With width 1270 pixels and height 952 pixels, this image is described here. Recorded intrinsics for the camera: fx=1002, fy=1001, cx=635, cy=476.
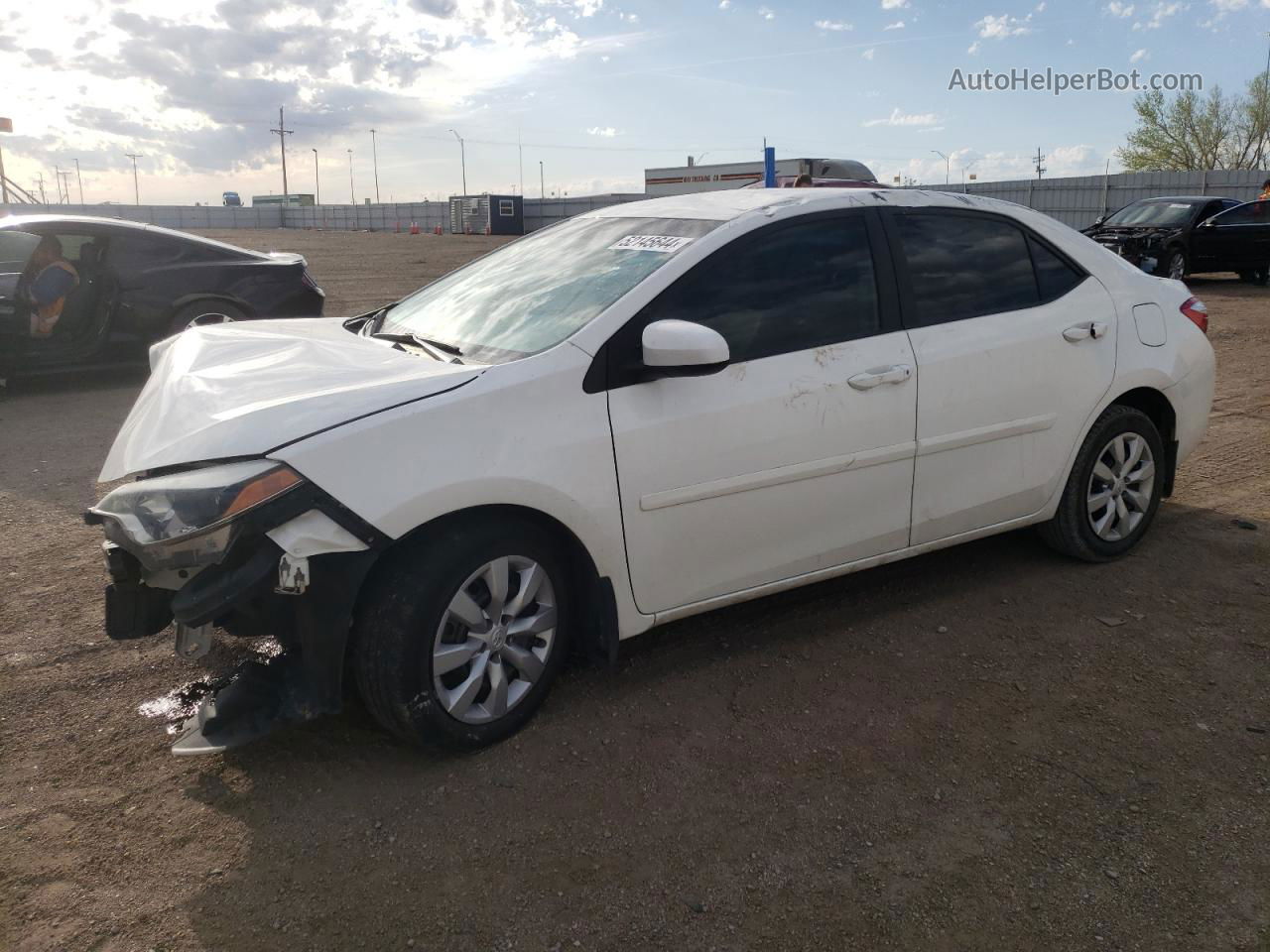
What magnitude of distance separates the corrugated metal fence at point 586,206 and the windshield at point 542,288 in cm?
148

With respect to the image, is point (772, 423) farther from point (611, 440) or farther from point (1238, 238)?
point (1238, 238)

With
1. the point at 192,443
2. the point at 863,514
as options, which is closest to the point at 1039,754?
the point at 863,514

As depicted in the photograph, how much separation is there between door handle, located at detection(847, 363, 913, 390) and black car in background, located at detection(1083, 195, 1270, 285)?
15.4 m

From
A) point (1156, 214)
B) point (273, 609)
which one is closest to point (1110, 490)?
point (273, 609)

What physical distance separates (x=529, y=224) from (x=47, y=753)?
158 ft

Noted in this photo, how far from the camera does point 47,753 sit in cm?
315

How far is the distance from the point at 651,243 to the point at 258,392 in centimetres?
148

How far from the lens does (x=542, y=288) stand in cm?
373

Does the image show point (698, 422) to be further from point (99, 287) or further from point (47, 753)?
point (99, 287)

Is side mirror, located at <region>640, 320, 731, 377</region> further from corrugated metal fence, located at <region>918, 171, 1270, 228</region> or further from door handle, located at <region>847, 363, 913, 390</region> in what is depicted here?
corrugated metal fence, located at <region>918, 171, 1270, 228</region>

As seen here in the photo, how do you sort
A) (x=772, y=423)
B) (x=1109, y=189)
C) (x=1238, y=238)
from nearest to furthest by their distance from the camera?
1. (x=772, y=423)
2. (x=1238, y=238)
3. (x=1109, y=189)

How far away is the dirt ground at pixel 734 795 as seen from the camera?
2480 mm

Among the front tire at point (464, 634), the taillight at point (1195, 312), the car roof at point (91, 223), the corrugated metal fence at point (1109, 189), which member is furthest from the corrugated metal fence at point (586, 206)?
the car roof at point (91, 223)

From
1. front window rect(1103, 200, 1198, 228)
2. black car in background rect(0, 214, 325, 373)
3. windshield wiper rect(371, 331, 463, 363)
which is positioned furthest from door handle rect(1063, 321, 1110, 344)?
front window rect(1103, 200, 1198, 228)
